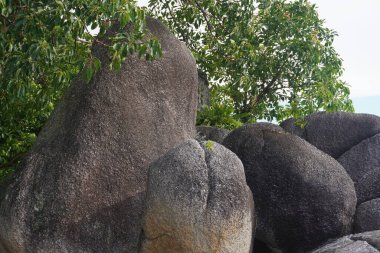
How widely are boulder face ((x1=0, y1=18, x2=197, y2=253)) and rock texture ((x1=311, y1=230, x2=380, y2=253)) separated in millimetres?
2589

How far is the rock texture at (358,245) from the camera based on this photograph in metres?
9.01

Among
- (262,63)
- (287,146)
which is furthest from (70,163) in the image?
(262,63)

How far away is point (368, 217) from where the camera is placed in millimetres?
11125

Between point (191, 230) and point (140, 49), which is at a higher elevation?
point (140, 49)

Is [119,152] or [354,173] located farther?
[354,173]

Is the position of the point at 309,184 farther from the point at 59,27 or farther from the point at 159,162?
the point at 59,27

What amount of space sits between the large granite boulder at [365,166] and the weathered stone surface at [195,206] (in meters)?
3.85

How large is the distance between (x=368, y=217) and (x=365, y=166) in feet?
6.27

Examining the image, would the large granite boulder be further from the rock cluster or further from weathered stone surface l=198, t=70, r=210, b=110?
weathered stone surface l=198, t=70, r=210, b=110

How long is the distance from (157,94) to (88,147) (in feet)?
4.44

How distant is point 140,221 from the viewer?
9453mm

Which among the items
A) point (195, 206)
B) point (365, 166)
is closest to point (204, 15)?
point (365, 166)

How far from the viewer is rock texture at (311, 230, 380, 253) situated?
29.6 feet

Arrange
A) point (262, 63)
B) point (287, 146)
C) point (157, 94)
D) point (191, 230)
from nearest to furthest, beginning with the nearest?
point (191, 230), point (157, 94), point (287, 146), point (262, 63)
